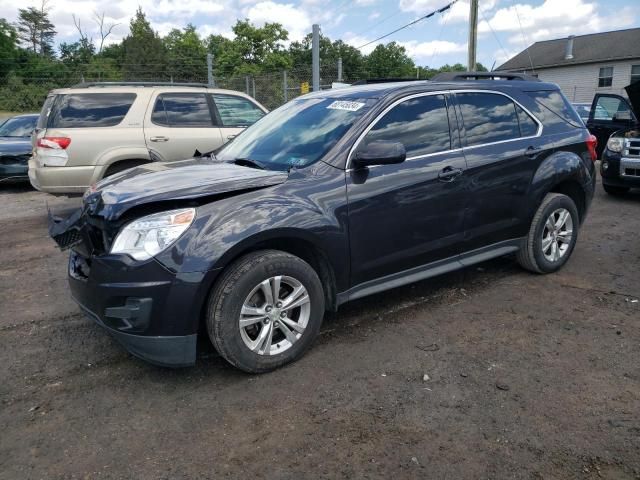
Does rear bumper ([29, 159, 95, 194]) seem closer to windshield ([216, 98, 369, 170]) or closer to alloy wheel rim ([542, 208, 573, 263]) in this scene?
windshield ([216, 98, 369, 170])

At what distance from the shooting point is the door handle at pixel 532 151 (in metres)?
4.59

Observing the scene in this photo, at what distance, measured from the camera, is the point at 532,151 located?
463 centimetres

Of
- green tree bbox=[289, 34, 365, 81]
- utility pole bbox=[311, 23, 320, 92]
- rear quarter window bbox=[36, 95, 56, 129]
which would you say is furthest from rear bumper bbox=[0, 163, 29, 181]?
green tree bbox=[289, 34, 365, 81]

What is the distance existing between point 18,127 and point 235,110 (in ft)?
20.6

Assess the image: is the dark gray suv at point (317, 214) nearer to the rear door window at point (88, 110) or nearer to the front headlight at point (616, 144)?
the rear door window at point (88, 110)

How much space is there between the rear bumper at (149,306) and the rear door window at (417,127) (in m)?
1.63

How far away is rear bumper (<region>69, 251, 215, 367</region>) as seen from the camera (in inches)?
114

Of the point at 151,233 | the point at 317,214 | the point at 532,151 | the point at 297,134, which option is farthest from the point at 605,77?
the point at 151,233

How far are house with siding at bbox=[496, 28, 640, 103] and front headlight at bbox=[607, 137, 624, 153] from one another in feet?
91.1

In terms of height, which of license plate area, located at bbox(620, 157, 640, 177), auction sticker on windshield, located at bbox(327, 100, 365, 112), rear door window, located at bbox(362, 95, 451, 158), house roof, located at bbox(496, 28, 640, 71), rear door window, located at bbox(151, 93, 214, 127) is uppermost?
house roof, located at bbox(496, 28, 640, 71)

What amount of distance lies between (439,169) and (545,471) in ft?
7.31

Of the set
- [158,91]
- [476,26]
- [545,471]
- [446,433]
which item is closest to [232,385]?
[446,433]

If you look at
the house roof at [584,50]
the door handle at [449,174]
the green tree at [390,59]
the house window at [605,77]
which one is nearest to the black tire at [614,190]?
the door handle at [449,174]

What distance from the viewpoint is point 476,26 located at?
61.0 feet
